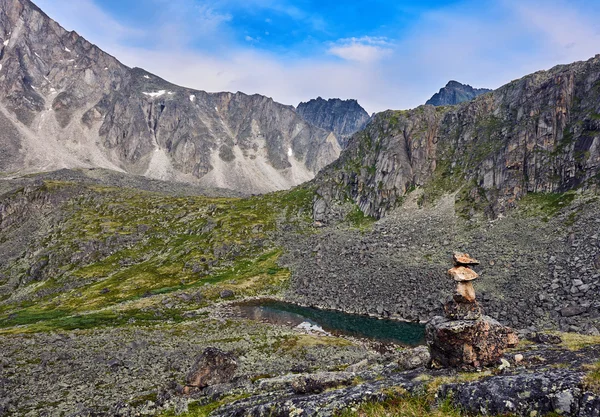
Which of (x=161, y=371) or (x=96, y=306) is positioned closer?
(x=161, y=371)

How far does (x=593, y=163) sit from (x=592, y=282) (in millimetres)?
46524

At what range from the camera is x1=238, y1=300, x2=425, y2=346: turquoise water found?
64.7 meters

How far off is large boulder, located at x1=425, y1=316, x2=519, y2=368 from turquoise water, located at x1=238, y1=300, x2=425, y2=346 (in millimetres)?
44397

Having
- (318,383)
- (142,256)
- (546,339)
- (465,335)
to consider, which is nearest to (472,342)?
(465,335)

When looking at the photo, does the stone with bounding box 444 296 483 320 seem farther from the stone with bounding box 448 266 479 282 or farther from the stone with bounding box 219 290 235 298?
the stone with bounding box 219 290 235 298

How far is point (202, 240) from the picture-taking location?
141m

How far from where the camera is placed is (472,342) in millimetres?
18547

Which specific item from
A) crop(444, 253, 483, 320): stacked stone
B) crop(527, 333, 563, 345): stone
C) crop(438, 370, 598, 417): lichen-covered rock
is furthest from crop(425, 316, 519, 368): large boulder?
crop(527, 333, 563, 345): stone

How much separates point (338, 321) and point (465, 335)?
6006 centimetres

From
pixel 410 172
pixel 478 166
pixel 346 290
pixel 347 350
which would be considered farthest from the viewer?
pixel 410 172

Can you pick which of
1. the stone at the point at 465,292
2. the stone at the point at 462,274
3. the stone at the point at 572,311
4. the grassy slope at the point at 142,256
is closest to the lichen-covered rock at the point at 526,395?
the stone at the point at 465,292

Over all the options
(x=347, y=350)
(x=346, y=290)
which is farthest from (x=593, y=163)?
(x=347, y=350)

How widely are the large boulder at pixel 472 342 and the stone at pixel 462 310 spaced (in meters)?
0.45

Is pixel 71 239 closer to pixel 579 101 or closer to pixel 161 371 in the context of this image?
pixel 161 371
